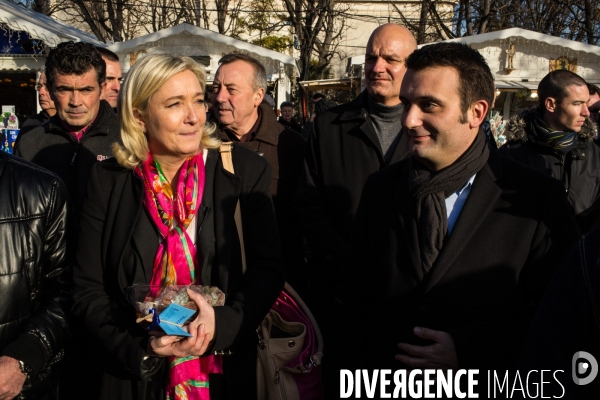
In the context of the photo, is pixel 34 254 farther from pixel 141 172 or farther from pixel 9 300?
pixel 141 172

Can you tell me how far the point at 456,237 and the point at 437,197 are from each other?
0.60 ft

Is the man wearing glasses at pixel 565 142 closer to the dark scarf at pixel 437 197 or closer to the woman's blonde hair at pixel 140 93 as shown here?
the dark scarf at pixel 437 197

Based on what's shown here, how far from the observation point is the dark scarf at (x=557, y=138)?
460cm

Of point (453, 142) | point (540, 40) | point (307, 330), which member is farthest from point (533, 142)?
point (540, 40)

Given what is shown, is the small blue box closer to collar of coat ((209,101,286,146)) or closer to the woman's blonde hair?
Answer: collar of coat ((209,101,286,146))

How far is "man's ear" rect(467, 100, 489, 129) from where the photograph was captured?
93.0 inches

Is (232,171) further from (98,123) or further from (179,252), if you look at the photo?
(98,123)

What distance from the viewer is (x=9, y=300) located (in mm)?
2277

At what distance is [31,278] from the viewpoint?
236 centimetres

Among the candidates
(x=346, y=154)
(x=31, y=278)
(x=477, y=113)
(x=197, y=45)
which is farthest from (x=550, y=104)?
(x=197, y=45)

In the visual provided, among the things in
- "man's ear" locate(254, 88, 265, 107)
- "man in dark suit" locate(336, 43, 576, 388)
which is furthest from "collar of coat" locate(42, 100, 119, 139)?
"man in dark suit" locate(336, 43, 576, 388)

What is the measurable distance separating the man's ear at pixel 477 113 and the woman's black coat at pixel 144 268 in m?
1.01

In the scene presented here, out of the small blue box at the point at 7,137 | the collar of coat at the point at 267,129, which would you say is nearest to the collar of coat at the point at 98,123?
the collar of coat at the point at 267,129

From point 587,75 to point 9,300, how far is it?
64.8 ft
